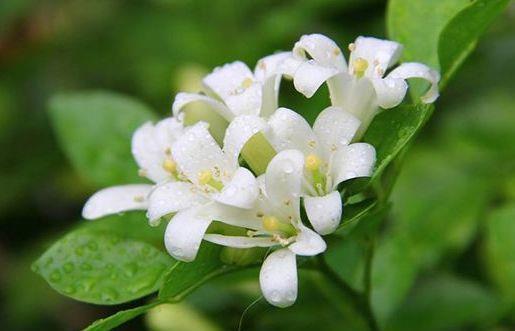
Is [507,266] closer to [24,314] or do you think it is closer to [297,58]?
[297,58]

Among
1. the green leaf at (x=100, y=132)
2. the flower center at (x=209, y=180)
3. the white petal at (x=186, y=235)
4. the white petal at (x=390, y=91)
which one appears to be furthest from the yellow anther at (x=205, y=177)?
the green leaf at (x=100, y=132)

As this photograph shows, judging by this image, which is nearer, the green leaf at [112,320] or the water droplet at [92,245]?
the green leaf at [112,320]

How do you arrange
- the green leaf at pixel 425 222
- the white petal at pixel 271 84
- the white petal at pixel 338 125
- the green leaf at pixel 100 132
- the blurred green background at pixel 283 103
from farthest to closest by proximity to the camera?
the blurred green background at pixel 283 103
the green leaf at pixel 425 222
the green leaf at pixel 100 132
the white petal at pixel 271 84
the white petal at pixel 338 125

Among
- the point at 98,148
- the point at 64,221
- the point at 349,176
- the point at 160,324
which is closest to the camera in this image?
the point at 349,176

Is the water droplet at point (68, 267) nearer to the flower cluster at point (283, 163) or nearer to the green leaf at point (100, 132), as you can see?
the flower cluster at point (283, 163)

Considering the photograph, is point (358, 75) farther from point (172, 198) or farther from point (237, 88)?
point (172, 198)

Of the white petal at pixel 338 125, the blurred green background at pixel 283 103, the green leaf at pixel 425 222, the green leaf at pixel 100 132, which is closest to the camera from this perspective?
the white petal at pixel 338 125

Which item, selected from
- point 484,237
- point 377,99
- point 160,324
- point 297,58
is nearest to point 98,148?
point 160,324
